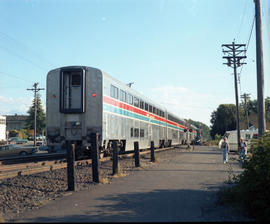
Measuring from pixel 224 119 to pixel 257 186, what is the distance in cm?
8018

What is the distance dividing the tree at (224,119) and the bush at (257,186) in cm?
7764

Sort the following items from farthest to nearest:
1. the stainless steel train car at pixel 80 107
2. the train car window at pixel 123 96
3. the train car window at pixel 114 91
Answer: the train car window at pixel 123 96 < the train car window at pixel 114 91 < the stainless steel train car at pixel 80 107

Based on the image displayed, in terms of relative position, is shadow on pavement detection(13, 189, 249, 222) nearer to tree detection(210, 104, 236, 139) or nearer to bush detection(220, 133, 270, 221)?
bush detection(220, 133, 270, 221)

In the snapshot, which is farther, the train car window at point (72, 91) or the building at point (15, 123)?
the building at point (15, 123)

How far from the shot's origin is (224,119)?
8312 centimetres

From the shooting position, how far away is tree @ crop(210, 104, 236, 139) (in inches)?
3219

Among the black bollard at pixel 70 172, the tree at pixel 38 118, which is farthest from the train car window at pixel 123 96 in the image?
the tree at pixel 38 118

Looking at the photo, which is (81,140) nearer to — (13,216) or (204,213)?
(13,216)

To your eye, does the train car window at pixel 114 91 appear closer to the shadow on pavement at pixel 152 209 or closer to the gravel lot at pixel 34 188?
the gravel lot at pixel 34 188

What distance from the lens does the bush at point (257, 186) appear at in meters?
5.58

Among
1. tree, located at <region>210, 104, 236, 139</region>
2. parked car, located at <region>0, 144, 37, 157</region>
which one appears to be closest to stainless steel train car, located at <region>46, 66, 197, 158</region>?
parked car, located at <region>0, 144, 37, 157</region>

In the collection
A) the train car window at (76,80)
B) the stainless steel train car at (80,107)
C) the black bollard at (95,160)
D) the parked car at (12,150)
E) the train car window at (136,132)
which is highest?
the train car window at (76,80)

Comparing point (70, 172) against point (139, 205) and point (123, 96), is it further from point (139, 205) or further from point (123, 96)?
point (123, 96)

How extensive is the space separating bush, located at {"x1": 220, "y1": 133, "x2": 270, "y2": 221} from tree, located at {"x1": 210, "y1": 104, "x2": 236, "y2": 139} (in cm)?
7764
